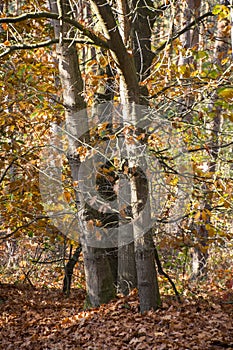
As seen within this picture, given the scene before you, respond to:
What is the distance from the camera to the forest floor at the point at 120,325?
5508mm

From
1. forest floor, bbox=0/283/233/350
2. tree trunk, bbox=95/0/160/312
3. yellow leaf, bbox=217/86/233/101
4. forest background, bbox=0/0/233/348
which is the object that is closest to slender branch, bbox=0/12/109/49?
forest background, bbox=0/0/233/348

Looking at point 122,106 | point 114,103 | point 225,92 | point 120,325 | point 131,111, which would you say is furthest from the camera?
point 114,103

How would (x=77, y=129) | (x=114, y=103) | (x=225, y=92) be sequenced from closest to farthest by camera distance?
(x=225, y=92) < (x=114, y=103) < (x=77, y=129)

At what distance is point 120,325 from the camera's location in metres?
6.24

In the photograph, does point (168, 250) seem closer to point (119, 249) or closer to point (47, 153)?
point (119, 249)

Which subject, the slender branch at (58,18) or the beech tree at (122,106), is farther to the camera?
the beech tree at (122,106)

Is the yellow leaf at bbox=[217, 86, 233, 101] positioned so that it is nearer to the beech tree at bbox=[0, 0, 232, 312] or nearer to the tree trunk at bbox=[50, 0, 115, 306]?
the beech tree at bbox=[0, 0, 232, 312]

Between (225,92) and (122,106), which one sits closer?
(225,92)

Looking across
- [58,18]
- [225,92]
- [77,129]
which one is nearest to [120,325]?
[77,129]

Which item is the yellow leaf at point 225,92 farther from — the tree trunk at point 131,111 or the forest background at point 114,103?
the tree trunk at point 131,111

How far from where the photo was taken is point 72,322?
22.5 feet

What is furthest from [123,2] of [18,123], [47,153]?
[47,153]

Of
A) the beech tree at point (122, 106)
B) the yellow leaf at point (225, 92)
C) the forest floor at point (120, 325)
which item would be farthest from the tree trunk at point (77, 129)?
the yellow leaf at point (225, 92)

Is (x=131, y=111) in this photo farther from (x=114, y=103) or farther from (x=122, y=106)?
(x=114, y=103)
